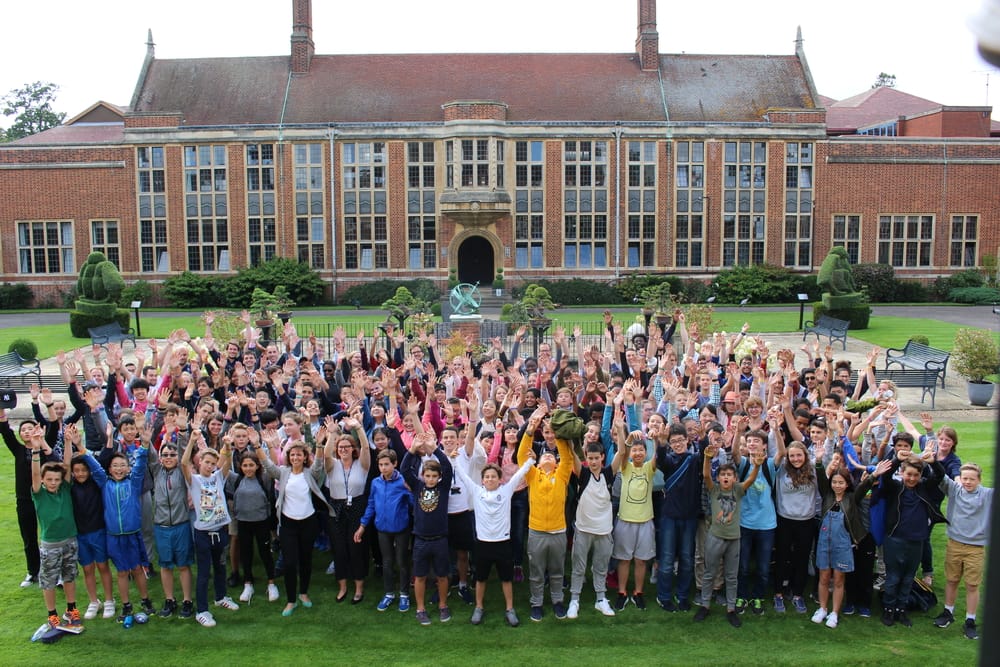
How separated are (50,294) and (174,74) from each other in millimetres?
11105

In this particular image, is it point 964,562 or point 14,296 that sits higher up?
point 14,296

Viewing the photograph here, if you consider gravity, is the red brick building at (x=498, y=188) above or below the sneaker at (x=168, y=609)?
above

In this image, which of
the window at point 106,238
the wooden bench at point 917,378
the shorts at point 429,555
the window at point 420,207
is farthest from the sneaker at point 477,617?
the window at point 106,238

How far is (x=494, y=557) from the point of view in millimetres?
6988

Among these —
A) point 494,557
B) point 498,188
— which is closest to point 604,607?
point 494,557

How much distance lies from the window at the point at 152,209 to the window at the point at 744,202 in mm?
23987

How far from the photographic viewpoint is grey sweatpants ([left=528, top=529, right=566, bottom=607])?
6.92m

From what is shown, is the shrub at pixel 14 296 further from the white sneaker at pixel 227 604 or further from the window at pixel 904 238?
the window at pixel 904 238

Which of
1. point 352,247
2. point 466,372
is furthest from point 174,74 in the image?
point 466,372

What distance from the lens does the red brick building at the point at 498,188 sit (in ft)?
119

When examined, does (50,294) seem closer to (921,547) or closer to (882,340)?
(882,340)

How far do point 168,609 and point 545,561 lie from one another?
3116mm

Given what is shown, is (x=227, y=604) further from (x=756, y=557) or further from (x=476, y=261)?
(x=476, y=261)

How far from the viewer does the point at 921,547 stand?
6633 millimetres
